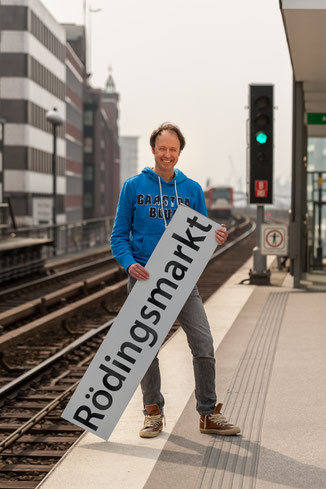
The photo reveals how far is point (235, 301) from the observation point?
13.6 m

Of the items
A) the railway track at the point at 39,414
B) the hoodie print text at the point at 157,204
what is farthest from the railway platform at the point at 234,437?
the hoodie print text at the point at 157,204

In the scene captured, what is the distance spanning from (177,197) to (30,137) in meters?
57.9

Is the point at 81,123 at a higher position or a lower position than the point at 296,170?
higher

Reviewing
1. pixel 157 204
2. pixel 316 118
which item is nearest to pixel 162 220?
pixel 157 204

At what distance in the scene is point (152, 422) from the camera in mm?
5461

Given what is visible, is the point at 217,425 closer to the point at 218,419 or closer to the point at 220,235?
the point at 218,419

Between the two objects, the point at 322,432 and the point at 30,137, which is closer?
the point at 322,432

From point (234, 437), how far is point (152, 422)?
1.57ft

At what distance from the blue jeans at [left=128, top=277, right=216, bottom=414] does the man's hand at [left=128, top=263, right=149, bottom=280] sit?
0.18 metres

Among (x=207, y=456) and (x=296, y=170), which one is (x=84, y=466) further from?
(x=296, y=170)

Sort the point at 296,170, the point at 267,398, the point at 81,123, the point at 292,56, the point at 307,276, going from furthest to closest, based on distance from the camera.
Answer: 1. the point at 81,123
2. the point at 307,276
3. the point at 296,170
4. the point at 292,56
5. the point at 267,398

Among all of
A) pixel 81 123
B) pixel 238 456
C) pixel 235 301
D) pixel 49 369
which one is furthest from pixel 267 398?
pixel 81 123

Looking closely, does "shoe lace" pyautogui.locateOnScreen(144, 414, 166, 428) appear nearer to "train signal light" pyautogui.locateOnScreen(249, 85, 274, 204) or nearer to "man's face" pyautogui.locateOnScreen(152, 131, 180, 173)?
"man's face" pyautogui.locateOnScreen(152, 131, 180, 173)

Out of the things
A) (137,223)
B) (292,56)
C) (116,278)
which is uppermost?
(292,56)
